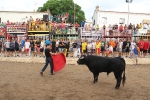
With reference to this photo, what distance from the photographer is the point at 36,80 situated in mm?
Answer: 11750

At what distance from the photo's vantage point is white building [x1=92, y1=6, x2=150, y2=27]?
3528 cm

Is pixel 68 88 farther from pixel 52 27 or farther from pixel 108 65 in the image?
pixel 52 27

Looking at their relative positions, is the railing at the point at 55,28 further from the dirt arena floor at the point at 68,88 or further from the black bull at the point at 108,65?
the black bull at the point at 108,65

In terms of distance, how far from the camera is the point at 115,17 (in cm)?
3575

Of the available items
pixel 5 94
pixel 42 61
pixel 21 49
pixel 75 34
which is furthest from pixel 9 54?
pixel 5 94

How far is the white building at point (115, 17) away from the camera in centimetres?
3528

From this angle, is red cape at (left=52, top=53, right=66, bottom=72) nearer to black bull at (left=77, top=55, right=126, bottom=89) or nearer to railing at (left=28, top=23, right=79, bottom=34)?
black bull at (left=77, top=55, right=126, bottom=89)

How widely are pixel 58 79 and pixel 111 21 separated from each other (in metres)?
25.2

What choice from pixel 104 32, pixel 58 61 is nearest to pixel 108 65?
pixel 58 61

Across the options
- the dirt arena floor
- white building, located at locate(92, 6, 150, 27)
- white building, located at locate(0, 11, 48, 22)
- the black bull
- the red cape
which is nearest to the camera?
the dirt arena floor

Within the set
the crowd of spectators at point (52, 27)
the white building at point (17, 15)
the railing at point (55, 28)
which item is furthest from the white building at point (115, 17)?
the railing at point (55, 28)

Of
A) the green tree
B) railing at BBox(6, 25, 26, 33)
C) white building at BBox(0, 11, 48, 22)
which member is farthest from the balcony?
the green tree

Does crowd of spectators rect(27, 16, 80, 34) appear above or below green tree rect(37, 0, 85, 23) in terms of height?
below

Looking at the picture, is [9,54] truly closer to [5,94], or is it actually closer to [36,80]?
[36,80]
